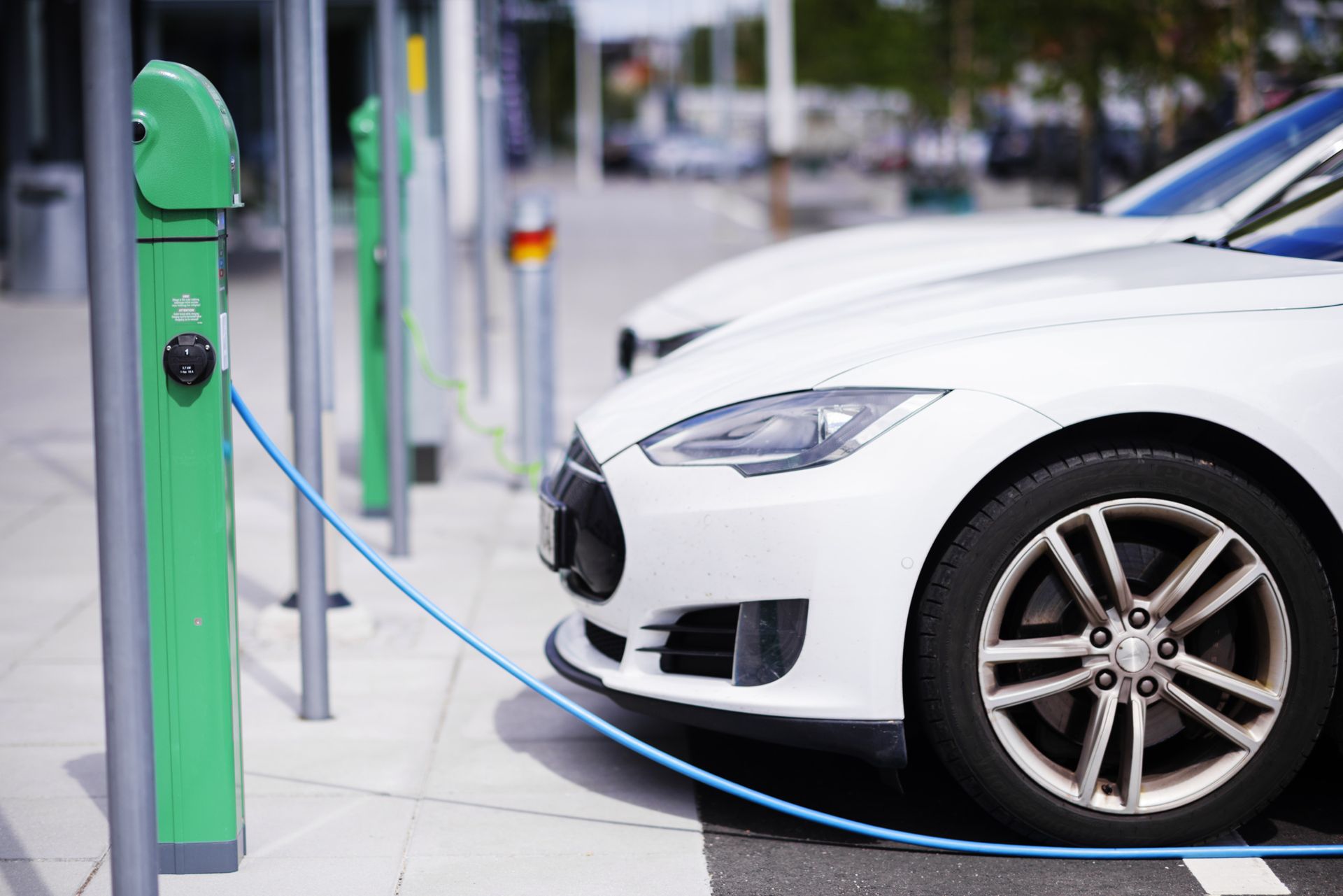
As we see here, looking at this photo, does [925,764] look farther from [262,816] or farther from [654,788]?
[262,816]

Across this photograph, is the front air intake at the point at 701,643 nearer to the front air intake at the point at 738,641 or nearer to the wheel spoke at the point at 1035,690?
the front air intake at the point at 738,641

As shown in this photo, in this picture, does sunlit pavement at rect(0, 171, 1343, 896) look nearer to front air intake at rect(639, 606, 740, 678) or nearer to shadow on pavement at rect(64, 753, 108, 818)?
shadow on pavement at rect(64, 753, 108, 818)

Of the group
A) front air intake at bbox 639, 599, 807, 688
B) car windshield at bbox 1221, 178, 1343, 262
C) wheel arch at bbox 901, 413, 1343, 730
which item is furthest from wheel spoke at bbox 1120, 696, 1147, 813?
car windshield at bbox 1221, 178, 1343, 262

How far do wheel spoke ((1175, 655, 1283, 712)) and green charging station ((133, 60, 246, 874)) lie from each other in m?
1.89

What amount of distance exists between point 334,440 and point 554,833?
168cm

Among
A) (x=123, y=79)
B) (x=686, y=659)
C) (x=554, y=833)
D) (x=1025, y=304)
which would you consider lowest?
(x=554, y=833)

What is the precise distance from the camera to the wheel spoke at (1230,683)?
3.21 meters

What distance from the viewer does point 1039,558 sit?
10.5 feet

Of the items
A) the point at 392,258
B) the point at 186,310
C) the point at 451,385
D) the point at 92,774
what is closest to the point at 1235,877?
the point at 186,310

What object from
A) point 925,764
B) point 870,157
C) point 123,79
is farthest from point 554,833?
point 870,157

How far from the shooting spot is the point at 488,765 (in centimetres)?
387

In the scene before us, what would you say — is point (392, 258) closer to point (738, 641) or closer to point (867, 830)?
point (738, 641)

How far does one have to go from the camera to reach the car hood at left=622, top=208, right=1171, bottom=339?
18.8 ft

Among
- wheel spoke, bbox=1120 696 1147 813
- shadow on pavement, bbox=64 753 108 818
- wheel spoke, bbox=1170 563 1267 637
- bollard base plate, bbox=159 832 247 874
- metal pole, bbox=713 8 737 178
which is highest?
metal pole, bbox=713 8 737 178
